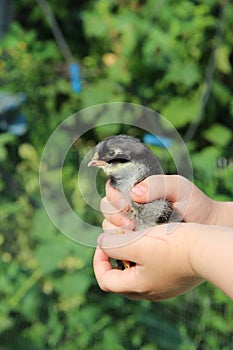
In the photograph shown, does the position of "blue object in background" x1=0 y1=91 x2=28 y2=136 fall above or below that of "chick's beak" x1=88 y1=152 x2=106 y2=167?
below

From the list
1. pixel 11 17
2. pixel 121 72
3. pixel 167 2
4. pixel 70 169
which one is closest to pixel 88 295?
pixel 70 169

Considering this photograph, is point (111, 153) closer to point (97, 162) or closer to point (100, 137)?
point (97, 162)

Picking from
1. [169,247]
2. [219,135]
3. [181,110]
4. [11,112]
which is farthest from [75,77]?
[169,247]

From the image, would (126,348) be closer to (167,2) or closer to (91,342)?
(91,342)

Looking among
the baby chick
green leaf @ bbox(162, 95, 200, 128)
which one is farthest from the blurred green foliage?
the baby chick

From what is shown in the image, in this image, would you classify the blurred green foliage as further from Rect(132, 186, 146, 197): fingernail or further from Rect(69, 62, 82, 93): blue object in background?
Rect(132, 186, 146, 197): fingernail

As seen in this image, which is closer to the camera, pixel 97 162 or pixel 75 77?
pixel 97 162

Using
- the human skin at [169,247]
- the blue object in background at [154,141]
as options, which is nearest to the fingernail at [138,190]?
the human skin at [169,247]
